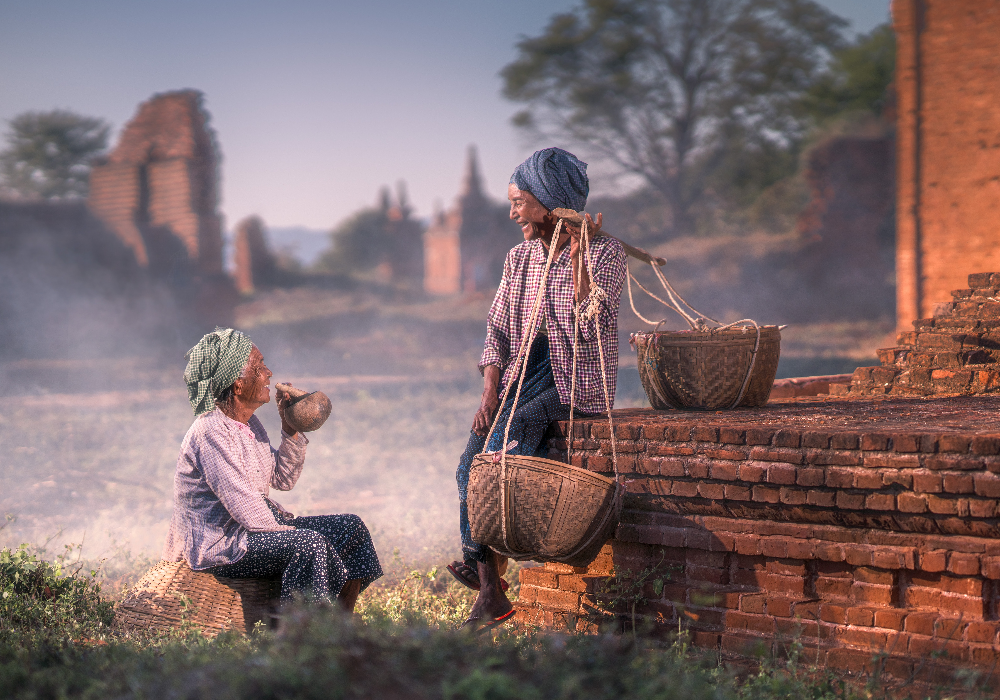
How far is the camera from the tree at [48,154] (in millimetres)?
31375

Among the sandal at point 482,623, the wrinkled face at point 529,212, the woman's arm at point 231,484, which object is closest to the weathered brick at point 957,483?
the sandal at point 482,623

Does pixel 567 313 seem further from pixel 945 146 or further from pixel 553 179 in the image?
pixel 945 146

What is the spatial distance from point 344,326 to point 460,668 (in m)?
20.4

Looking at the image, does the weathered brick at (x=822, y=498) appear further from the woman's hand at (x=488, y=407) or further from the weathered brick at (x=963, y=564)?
the woman's hand at (x=488, y=407)

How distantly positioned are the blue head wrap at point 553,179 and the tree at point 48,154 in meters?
32.8

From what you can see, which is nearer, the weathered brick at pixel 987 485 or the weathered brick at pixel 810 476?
the weathered brick at pixel 987 485

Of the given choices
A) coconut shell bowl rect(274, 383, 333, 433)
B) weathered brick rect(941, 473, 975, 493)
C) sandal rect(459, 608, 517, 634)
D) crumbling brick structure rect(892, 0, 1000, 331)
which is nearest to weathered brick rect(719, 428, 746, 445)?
weathered brick rect(941, 473, 975, 493)

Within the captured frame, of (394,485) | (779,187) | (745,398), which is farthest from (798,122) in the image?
(745,398)

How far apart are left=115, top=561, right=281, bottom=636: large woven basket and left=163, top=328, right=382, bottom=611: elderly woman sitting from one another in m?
0.06

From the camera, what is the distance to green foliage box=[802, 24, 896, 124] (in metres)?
22.7

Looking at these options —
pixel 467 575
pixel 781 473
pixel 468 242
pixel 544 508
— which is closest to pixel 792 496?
pixel 781 473

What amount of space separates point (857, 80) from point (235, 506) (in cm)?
2441

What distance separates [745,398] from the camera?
145 inches

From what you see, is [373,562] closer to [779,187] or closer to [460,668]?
[460,668]
